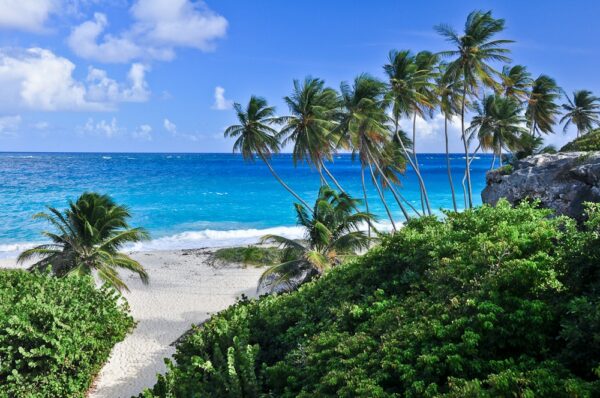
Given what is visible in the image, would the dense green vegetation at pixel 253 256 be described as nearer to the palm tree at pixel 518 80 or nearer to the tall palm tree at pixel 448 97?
the tall palm tree at pixel 448 97

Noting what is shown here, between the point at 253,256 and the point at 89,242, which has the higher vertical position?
the point at 89,242

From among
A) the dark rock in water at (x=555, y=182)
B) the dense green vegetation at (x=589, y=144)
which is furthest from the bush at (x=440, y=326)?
the dense green vegetation at (x=589, y=144)

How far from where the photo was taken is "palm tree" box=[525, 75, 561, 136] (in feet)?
110

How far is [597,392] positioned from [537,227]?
14.6 ft

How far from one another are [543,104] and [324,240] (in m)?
27.1

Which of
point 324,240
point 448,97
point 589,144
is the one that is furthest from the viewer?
point 448,97

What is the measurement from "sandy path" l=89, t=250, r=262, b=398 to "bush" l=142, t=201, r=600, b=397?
13.3ft

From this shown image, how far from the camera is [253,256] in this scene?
22.4 m

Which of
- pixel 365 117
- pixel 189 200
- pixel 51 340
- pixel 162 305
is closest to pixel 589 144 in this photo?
pixel 365 117

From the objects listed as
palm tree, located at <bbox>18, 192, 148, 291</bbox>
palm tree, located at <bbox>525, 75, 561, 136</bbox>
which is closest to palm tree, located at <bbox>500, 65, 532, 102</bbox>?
palm tree, located at <bbox>525, 75, 561, 136</bbox>

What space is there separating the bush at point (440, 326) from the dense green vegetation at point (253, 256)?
7.65m

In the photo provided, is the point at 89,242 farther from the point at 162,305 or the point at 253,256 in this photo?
the point at 253,256

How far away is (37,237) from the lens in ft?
113

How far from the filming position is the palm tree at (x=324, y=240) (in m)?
15.9
